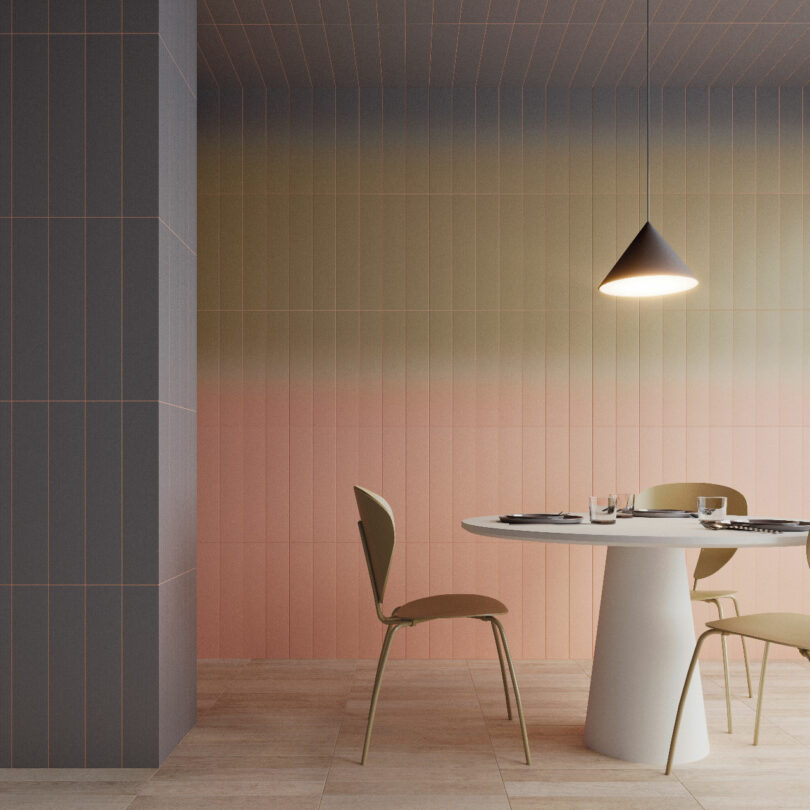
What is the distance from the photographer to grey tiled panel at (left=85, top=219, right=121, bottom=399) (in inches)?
87.7

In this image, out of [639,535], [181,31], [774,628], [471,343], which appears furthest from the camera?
[471,343]

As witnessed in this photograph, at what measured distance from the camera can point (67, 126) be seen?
7.38 feet

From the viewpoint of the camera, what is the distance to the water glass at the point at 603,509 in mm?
2236

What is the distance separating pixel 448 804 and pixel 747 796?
0.81 meters

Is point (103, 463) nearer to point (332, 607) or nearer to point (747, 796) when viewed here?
point (332, 607)

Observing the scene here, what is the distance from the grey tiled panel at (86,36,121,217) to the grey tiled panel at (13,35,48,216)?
0.44 ft

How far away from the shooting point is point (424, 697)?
290cm

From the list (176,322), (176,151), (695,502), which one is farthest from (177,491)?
(695,502)

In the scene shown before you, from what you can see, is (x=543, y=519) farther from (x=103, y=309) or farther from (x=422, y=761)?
(x=103, y=309)

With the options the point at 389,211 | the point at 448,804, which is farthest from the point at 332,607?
the point at 389,211

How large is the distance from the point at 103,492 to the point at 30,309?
590 mm

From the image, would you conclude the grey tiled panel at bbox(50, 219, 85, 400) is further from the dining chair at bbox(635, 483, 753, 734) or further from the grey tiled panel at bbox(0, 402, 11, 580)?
the dining chair at bbox(635, 483, 753, 734)

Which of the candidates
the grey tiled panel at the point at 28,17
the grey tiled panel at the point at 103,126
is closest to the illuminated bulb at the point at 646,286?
the grey tiled panel at the point at 103,126

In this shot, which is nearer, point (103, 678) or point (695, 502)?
point (103, 678)
